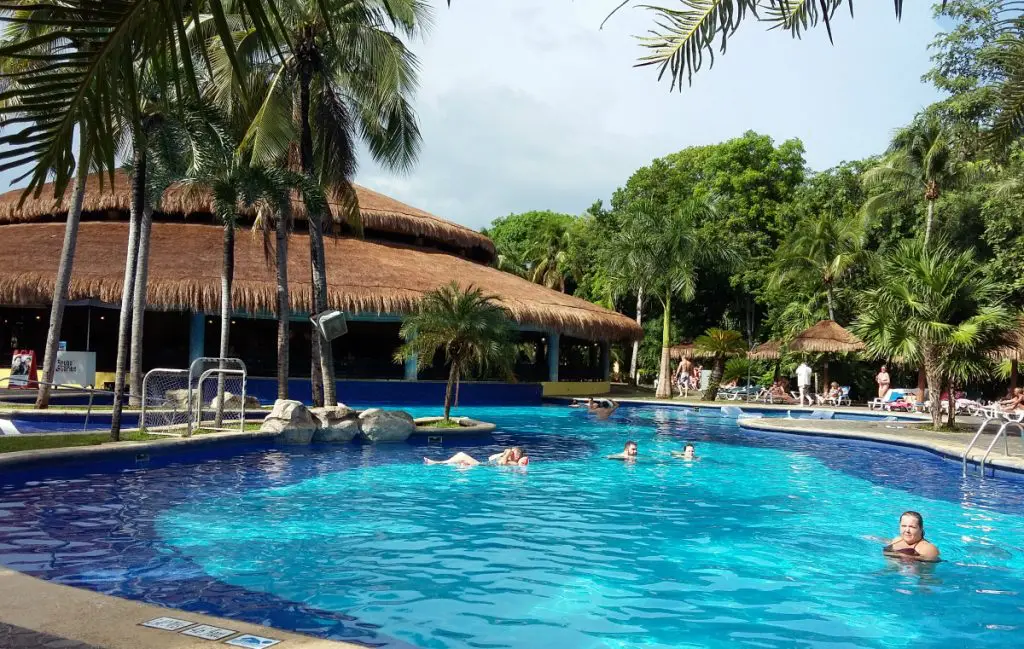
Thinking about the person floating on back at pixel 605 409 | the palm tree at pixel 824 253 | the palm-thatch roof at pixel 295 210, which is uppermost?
the palm-thatch roof at pixel 295 210

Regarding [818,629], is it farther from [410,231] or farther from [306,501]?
[410,231]

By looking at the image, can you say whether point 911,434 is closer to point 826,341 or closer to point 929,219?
point 826,341

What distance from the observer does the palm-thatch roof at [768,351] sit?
3247cm

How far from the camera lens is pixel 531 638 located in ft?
19.3

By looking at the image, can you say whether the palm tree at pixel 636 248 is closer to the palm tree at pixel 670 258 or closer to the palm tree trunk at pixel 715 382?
the palm tree at pixel 670 258

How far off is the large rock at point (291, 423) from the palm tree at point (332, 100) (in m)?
1.66

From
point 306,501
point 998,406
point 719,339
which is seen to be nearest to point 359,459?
point 306,501

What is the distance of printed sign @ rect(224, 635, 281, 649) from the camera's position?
3.81 m

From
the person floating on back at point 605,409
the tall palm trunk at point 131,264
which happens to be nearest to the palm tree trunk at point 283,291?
the tall palm trunk at point 131,264

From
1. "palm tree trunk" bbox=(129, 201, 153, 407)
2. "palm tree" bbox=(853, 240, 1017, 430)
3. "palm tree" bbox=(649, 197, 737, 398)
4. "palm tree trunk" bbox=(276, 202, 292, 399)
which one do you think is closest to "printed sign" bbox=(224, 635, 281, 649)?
"palm tree trunk" bbox=(129, 201, 153, 407)

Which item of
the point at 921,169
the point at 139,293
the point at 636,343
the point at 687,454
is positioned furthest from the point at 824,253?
the point at 139,293

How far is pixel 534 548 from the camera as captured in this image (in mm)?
8438

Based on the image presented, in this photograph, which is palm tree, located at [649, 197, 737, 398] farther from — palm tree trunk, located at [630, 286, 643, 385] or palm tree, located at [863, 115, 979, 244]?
palm tree, located at [863, 115, 979, 244]

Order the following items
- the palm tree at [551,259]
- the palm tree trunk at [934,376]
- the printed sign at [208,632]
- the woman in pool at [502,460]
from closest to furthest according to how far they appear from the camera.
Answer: the printed sign at [208,632], the woman in pool at [502,460], the palm tree trunk at [934,376], the palm tree at [551,259]
